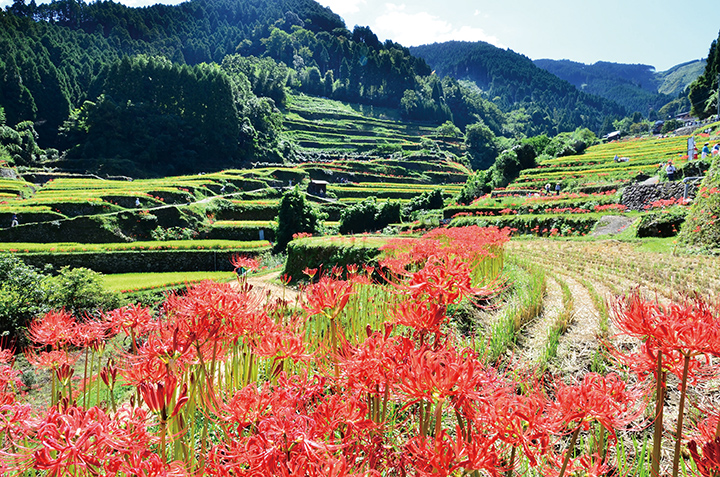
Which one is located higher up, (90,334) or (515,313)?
(90,334)

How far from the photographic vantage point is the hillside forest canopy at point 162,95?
A: 55469 mm

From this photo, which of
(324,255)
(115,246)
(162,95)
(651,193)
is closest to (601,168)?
(651,193)

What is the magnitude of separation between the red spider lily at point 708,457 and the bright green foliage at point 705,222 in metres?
13.2

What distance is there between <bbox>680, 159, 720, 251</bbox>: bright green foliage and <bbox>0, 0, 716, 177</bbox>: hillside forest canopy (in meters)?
56.2

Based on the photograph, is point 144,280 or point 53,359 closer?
point 53,359

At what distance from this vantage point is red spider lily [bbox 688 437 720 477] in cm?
134

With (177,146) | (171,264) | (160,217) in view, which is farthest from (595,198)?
(177,146)

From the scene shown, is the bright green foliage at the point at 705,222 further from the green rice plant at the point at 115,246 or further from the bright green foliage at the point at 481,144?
the bright green foliage at the point at 481,144

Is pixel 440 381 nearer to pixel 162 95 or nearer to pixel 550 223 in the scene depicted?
pixel 550 223

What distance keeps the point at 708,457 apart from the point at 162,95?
76343 mm

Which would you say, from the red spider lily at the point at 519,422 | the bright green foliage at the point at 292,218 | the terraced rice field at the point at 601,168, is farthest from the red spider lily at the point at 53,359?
the terraced rice field at the point at 601,168

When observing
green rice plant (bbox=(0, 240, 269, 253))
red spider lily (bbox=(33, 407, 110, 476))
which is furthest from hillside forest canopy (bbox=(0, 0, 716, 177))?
red spider lily (bbox=(33, 407, 110, 476))

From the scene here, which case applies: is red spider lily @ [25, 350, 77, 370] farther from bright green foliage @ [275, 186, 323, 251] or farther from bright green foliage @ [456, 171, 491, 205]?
bright green foliage @ [456, 171, 491, 205]

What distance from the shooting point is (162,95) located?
2532 inches
